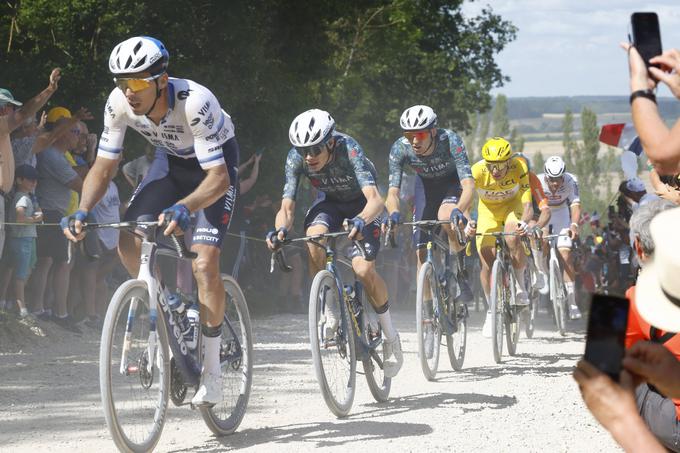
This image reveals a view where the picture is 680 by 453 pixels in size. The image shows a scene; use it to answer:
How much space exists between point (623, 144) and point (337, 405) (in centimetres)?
1655

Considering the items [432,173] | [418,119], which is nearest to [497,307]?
[432,173]

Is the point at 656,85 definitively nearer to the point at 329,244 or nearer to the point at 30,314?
the point at 329,244

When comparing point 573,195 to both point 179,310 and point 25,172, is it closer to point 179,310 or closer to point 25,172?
point 25,172

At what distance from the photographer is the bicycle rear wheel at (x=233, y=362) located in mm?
7547

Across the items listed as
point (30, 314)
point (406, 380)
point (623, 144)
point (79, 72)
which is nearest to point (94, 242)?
point (30, 314)

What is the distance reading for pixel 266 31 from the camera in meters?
19.3

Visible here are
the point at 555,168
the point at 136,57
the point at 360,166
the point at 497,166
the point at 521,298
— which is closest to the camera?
the point at 136,57

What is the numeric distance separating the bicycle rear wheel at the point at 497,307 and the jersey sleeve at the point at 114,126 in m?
5.65

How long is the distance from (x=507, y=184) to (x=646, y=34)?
32.9ft

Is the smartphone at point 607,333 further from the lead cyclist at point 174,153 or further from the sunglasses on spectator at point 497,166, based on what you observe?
the sunglasses on spectator at point 497,166

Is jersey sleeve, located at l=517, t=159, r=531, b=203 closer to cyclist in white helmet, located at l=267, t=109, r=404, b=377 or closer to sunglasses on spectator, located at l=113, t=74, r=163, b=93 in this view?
cyclist in white helmet, located at l=267, t=109, r=404, b=377

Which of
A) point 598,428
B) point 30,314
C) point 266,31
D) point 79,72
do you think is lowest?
point 598,428

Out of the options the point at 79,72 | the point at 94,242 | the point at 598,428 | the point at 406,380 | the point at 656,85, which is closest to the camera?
the point at 656,85

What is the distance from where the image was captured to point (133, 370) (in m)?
6.52
